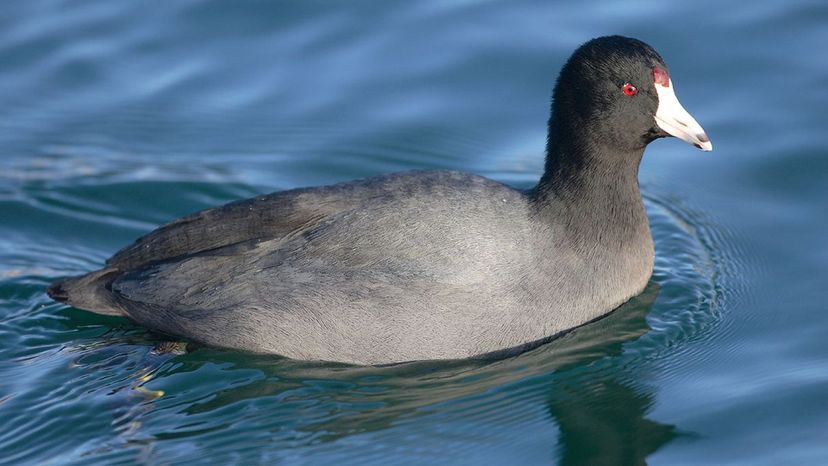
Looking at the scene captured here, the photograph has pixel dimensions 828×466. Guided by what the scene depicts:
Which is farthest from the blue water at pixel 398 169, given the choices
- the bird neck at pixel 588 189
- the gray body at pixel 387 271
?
the bird neck at pixel 588 189

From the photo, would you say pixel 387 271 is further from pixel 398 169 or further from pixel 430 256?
pixel 398 169

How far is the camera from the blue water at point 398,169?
5500mm

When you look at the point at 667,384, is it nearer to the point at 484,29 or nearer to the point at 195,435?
the point at 195,435

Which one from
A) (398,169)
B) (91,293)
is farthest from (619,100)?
(91,293)

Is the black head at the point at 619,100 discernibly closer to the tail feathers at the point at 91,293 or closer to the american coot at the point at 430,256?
the american coot at the point at 430,256

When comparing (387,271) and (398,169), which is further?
(398,169)

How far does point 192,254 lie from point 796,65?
15.5 feet

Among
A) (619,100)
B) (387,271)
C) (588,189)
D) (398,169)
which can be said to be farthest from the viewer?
(398,169)

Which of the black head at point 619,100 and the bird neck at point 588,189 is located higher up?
the black head at point 619,100

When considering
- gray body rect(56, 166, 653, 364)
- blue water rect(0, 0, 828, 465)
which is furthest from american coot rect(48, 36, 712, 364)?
blue water rect(0, 0, 828, 465)

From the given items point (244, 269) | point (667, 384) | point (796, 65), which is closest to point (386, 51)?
point (796, 65)

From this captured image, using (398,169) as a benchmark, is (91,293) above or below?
below

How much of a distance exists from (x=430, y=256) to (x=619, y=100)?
4.28 ft

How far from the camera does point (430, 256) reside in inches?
229
